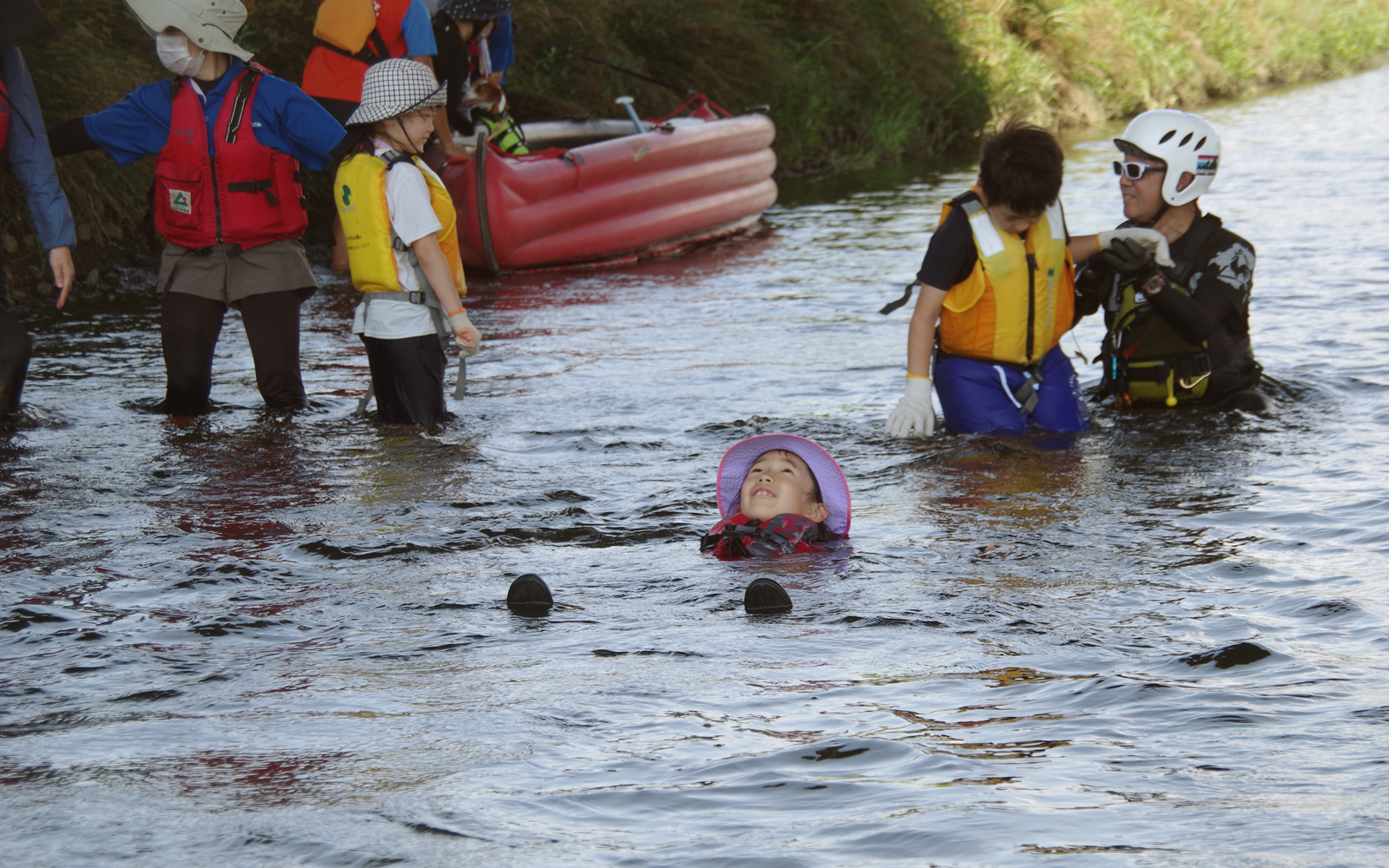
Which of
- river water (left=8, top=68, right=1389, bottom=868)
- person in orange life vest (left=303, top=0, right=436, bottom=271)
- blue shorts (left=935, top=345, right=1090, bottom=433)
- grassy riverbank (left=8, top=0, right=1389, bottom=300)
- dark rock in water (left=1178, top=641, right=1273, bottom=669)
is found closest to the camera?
river water (left=8, top=68, right=1389, bottom=868)

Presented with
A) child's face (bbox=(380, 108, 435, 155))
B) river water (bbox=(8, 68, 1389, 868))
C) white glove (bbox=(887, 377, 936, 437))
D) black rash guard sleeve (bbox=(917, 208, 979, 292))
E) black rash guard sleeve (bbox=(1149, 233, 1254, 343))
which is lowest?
river water (bbox=(8, 68, 1389, 868))

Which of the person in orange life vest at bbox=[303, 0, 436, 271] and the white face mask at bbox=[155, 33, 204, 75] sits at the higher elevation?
the person in orange life vest at bbox=[303, 0, 436, 271]

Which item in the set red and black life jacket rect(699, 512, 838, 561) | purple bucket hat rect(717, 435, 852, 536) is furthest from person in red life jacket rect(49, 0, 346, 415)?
red and black life jacket rect(699, 512, 838, 561)

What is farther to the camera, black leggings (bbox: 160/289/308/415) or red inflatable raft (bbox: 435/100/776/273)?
red inflatable raft (bbox: 435/100/776/273)

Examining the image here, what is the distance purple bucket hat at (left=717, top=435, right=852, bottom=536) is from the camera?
5.42 metres

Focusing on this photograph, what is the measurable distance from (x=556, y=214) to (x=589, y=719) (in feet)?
31.0

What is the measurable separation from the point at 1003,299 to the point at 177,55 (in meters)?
3.71

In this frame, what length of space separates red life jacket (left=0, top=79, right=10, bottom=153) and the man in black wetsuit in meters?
4.75

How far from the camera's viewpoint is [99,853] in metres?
2.75

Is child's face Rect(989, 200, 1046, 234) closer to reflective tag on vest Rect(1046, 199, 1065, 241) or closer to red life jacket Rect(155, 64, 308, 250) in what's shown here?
reflective tag on vest Rect(1046, 199, 1065, 241)

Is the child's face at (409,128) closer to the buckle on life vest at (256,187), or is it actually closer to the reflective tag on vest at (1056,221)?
the buckle on life vest at (256,187)

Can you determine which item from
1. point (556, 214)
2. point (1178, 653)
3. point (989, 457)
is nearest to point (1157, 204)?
point (989, 457)

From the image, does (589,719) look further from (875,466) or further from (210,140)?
(210,140)

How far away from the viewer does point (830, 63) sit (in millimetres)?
22672
